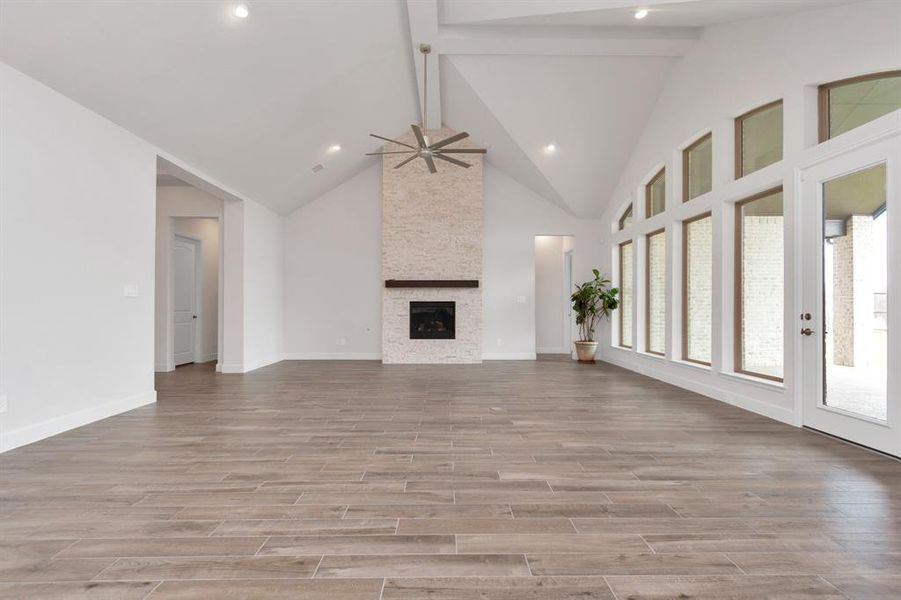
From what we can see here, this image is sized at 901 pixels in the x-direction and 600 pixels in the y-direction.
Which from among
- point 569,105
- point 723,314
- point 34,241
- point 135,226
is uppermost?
point 569,105

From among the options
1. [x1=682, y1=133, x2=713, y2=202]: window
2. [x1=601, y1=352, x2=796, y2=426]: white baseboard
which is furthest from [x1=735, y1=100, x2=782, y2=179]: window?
[x1=601, y1=352, x2=796, y2=426]: white baseboard

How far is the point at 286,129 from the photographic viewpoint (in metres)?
6.23

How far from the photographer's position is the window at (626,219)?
8.16 m

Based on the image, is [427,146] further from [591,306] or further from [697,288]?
[591,306]

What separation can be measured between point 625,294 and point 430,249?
3.72m

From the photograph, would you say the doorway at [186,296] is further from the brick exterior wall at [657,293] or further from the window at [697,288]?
the window at [697,288]

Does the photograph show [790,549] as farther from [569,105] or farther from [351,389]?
[569,105]

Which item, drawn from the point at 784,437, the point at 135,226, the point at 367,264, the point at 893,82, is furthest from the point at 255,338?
the point at 893,82

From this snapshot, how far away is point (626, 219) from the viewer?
834 cm

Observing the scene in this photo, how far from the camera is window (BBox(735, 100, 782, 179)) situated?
4.45 m

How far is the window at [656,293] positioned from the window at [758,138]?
5.79ft

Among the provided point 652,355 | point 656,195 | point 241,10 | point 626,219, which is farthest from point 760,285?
point 241,10

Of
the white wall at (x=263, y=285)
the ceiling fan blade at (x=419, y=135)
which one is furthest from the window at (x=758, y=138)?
the white wall at (x=263, y=285)

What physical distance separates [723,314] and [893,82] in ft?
8.12
